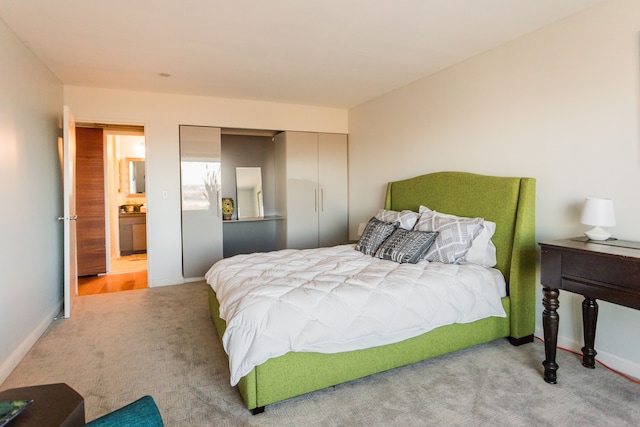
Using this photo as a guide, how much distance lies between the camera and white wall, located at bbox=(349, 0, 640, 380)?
2307 millimetres

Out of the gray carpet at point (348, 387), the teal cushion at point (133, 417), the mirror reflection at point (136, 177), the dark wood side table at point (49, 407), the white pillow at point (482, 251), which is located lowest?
the gray carpet at point (348, 387)

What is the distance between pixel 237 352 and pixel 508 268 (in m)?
2.17

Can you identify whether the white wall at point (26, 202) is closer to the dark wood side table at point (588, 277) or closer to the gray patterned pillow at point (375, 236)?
the gray patterned pillow at point (375, 236)

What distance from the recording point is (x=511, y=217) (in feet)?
9.43

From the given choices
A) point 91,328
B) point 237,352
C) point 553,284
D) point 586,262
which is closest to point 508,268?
point 553,284

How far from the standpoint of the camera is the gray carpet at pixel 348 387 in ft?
6.26

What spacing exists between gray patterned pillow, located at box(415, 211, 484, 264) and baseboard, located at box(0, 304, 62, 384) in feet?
10.2

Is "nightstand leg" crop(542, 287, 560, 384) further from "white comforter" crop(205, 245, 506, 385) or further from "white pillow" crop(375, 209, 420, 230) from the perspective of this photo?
"white pillow" crop(375, 209, 420, 230)

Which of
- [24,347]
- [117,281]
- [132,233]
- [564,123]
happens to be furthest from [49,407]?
[132,233]

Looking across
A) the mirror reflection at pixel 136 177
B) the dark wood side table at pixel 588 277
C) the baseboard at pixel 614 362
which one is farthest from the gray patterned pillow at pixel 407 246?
the mirror reflection at pixel 136 177

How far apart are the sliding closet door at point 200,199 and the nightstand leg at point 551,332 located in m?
3.79

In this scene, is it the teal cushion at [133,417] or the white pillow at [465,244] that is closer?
the teal cushion at [133,417]

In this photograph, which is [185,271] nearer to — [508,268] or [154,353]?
[154,353]

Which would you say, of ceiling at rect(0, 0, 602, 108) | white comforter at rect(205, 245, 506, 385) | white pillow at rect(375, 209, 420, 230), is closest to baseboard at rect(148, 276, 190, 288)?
white comforter at rect(205, 245, 506, 385)
